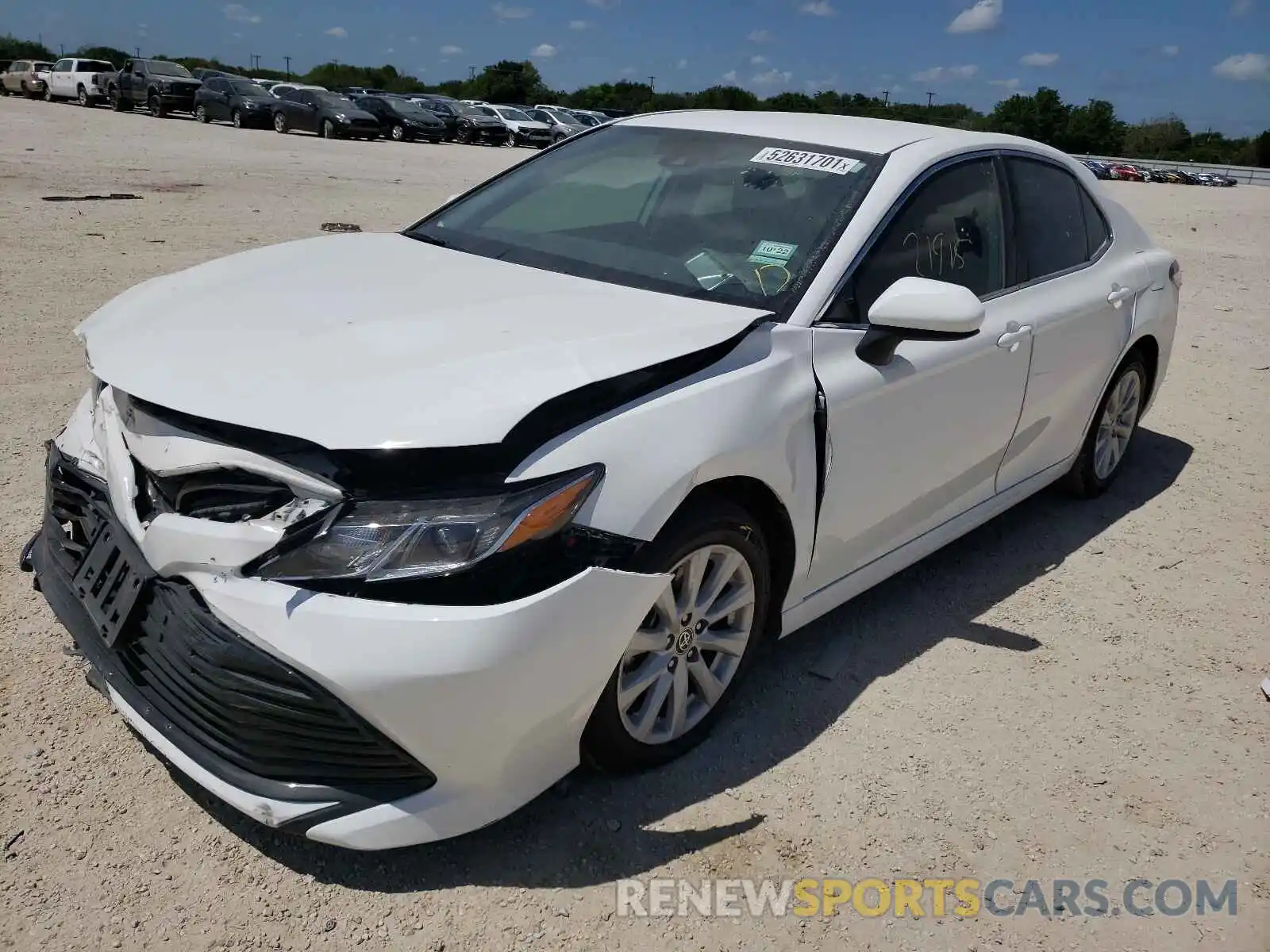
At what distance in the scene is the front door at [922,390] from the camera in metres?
Answer: 3.03

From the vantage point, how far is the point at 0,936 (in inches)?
85.9

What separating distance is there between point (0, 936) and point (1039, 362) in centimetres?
363

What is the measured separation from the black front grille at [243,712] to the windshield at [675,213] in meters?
1.55

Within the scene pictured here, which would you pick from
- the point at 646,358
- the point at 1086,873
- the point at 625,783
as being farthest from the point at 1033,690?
the point at 646,358

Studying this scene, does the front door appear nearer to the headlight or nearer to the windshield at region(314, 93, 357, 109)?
the headlight

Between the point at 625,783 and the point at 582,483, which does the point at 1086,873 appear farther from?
the point at 582,483

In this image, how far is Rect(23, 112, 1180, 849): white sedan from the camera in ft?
7.02

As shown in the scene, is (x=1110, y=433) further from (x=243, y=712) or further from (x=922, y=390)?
(x=243, y=712)

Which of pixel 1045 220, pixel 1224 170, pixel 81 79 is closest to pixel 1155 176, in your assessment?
pixel 1224 170

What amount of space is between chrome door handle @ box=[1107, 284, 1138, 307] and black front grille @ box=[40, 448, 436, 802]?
3.60 m

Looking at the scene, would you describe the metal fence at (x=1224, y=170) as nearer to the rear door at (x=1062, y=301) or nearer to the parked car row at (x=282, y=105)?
the parked car row at (x=282, y=105)

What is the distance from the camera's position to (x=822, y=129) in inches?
146

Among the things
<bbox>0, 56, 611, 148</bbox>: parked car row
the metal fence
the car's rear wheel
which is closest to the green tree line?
the metal fence

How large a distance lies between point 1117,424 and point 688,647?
10.5 feet
